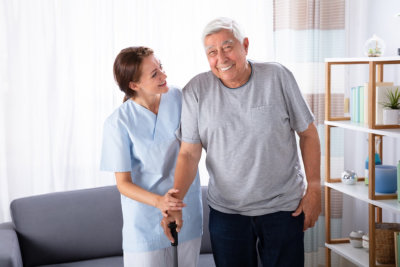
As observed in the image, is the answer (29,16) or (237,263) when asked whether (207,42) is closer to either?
(237,263)

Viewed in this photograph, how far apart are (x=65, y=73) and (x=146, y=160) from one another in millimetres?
1487

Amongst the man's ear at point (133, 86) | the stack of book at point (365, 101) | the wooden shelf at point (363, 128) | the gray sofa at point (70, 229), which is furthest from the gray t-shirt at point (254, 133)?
the gray sofa at point (70, 229)

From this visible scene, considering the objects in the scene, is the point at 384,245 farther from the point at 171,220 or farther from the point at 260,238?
the point at 171,220

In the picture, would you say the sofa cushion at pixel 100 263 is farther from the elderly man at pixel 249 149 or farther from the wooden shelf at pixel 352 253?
the wooden shelf at pixel 352 253

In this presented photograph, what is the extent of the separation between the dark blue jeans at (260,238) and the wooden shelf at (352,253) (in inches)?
41.6

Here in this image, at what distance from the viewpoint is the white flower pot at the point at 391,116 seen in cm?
242

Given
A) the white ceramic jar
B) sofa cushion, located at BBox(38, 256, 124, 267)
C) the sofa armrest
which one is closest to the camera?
the sofa armrest

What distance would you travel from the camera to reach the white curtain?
2984mm

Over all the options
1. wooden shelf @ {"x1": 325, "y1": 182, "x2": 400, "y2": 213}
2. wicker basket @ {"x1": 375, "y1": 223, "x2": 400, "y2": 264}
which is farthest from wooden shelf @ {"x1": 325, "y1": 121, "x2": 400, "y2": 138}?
wicker basket @ {"x1": 375, "y1": 223, "x2": 400, "y2": 264}

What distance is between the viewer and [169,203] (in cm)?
169

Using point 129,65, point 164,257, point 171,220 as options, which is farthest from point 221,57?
point 164,257

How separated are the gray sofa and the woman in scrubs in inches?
35.5

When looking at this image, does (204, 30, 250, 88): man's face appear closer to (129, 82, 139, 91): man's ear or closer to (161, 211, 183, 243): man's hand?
(129, 82, 139, 91): man's ear

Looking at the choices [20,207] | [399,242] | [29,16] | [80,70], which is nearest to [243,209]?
[399,242]
